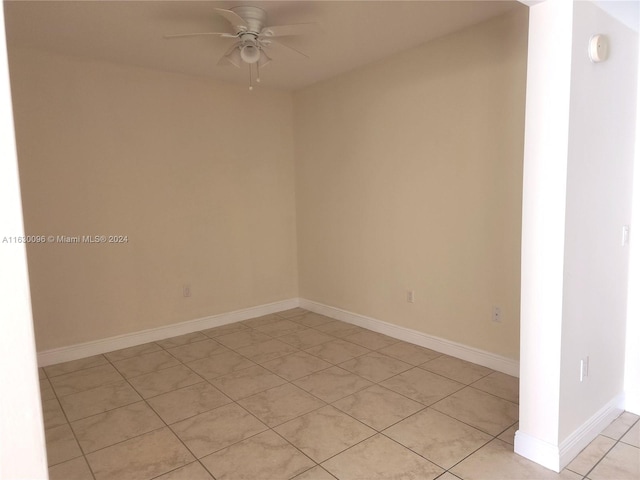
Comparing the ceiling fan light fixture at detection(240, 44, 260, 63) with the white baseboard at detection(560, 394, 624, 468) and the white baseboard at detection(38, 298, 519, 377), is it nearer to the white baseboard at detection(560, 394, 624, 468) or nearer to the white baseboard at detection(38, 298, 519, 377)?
the white baseboard at detection(38, 298, 519, 377)

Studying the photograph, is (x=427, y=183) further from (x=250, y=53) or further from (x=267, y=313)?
(x=267, y=313)

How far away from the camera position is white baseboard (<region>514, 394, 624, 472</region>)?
6.52 ft

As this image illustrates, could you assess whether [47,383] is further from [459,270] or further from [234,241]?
[459,270]

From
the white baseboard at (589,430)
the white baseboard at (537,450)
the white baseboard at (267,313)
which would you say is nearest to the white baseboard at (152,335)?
the white baseboard at (267,313)

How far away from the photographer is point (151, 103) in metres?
3.85

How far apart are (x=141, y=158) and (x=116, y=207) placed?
51 centimetres

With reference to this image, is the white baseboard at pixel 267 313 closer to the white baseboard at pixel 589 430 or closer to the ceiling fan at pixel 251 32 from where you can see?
the white baseboard at pixel 589 430

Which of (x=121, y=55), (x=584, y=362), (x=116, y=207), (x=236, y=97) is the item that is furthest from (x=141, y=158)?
(x=584, y=362)

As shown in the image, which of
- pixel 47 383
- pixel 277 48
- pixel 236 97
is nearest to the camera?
pixel 47 383

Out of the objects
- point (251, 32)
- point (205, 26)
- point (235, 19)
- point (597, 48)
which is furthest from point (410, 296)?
point (205, 26)

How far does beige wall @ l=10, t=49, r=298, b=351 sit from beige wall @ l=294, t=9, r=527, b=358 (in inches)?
21.4

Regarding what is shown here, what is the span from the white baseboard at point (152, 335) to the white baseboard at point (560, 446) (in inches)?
121

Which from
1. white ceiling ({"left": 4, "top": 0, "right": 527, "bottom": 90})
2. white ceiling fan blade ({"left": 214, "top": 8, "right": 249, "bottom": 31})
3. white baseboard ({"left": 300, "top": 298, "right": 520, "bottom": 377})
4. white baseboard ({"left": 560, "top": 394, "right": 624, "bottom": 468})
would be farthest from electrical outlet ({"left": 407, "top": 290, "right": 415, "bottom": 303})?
white ceiling fan blade ({"left": 214, "top": 8, "right": 249, "bottom": 31})

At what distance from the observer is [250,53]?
2.85m
